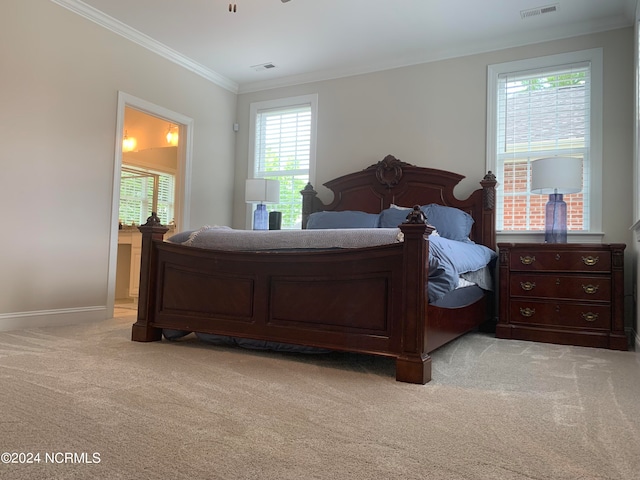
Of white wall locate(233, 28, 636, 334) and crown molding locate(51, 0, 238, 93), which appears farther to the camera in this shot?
crown molding locate(51, 0, 238, 93)

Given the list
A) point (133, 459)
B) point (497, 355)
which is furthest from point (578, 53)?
point (133, 459)

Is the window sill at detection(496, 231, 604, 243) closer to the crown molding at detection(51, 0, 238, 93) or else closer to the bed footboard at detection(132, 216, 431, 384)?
the bed footboard at detection(132, 216, 431, 384)

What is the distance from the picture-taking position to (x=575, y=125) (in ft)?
13.0

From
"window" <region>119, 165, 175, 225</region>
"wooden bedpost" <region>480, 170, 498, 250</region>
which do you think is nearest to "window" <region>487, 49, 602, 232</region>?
"wooden bedpost" <region>480, 170, 498, 250</region>

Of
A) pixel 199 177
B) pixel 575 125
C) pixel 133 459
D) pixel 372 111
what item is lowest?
pixel 133 459

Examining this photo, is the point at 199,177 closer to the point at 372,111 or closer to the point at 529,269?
the point at 372,111

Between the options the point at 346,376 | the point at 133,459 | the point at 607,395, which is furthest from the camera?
the point at 346,376

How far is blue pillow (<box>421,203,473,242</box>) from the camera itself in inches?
153

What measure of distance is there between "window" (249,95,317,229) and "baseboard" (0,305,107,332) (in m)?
2.17

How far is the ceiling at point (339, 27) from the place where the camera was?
3764 millimetres

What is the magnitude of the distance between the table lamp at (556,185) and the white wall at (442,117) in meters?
0.43

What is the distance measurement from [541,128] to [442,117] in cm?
90

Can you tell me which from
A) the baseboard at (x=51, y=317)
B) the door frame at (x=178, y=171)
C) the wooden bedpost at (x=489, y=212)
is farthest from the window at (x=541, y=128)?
the baseboard at (x=51, y=317)

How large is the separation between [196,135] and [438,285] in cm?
371
